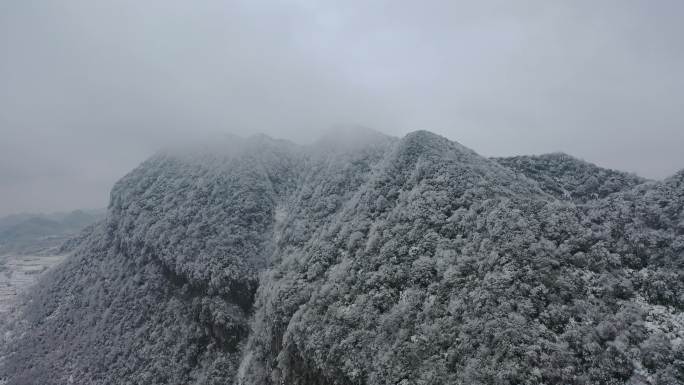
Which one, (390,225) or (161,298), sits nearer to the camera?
(390,225)

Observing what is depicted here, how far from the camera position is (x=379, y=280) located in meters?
54.1

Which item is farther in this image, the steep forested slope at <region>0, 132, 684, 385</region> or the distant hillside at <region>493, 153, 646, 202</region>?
the distant hillside at <region>493, 153, 646, 202</region>

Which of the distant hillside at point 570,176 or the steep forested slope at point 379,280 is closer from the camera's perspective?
the steep forested slope at point 379,280

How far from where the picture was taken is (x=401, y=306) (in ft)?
157

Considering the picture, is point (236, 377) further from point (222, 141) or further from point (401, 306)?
point (222, 141)

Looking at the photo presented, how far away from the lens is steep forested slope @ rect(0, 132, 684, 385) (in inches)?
1464

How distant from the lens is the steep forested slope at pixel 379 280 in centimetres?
3719

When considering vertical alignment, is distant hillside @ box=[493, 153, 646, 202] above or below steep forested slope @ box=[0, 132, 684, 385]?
above

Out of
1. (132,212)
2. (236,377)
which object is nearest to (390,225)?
(236,377)

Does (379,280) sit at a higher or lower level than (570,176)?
lower

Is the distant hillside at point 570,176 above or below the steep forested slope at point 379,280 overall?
above

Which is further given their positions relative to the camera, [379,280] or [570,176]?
[570,176]

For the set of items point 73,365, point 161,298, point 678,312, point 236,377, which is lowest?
point 73,365

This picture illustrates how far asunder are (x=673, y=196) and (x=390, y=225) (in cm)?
4196
